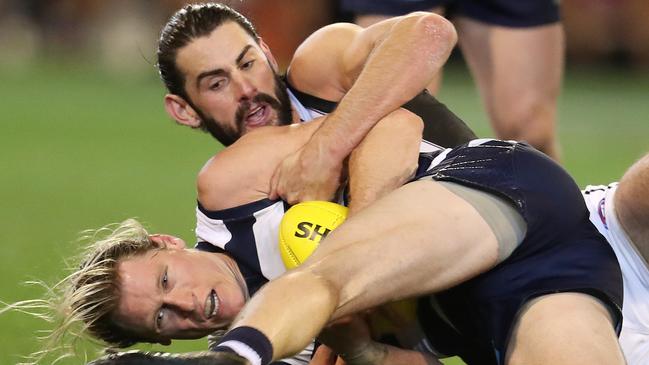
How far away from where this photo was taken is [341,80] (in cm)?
438

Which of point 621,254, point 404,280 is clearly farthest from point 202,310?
point 621,254

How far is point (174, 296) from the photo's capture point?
371 centimetres

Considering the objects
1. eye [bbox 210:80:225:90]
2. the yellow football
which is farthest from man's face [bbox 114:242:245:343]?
eye [bbox 210:80:225:90]

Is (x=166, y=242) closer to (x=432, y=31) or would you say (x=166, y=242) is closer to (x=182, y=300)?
(x=182, y=300)

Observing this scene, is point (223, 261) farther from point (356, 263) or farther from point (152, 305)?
point (356, 263)

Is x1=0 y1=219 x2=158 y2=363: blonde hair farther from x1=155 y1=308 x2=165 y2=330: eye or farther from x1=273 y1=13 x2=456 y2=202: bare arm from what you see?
x1=273 y1=13 x2=456 y2=202: bare arm

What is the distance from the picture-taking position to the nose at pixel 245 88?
434cm

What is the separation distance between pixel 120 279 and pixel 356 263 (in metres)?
0.90

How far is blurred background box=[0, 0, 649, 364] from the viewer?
23.3 ft

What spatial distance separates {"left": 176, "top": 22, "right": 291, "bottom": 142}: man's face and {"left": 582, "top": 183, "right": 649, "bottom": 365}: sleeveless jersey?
1.15 meters

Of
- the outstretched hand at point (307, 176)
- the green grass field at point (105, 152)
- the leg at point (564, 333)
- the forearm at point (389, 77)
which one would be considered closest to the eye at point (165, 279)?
the outstretched hand at point (307, 176)

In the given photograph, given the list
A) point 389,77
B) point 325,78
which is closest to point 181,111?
point 325,78

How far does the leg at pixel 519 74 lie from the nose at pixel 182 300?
2.74 meters

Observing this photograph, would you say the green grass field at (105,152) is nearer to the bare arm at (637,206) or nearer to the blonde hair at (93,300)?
the blonde hair at (93,300)
